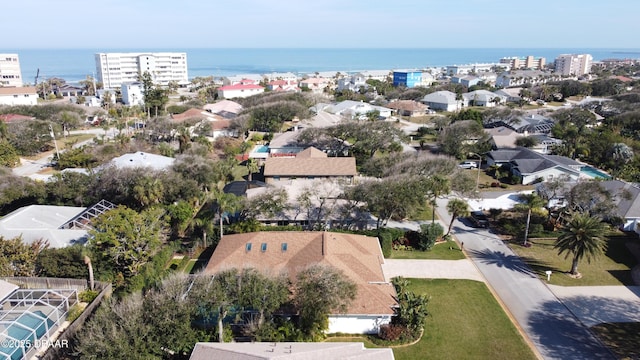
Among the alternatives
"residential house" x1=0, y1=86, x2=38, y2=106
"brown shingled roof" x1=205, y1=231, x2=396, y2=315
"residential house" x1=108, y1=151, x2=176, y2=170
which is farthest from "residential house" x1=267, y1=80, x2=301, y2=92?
"brown shingled roof" x1=205, y1=231, x2=396, y2=315

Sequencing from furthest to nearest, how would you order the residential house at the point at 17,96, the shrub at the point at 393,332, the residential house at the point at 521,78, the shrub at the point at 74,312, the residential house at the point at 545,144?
the residential house at the point at 521,78, the residential house at the point at 17,96, the residential house at the point at 545,144, the shrub at the point at 74,312, the shrub at the point at 393,332

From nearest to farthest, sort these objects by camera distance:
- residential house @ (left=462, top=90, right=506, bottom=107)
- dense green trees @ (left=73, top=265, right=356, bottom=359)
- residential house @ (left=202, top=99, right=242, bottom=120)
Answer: dense green trees @ (left=73, top=265, right=356, bottom=359) → residential house @ (left=202, top=99, right=242, bottom=120) → residential house @ (left=462, top=90, right=506, bottom=107)

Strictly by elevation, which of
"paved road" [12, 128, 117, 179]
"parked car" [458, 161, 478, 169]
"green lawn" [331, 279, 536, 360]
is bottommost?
"green lawn" [331, 279, 536, 360]

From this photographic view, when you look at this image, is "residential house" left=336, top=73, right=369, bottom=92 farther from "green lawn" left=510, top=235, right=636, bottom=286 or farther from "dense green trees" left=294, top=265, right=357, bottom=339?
"dense green trees" left=294, top=265, right=357, bottom=339

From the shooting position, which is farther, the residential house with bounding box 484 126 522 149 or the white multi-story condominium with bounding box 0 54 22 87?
the white multi-story condominium with bounding box 0 54 22 87

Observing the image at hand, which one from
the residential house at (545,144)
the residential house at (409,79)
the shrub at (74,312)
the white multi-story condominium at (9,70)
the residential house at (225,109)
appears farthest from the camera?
the residential house at (409,79)

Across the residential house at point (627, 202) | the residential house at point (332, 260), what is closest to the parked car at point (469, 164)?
the residential house at point (627, 202)

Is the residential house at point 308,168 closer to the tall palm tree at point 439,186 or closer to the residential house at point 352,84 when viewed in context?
the tall palm tree at point 439,186
